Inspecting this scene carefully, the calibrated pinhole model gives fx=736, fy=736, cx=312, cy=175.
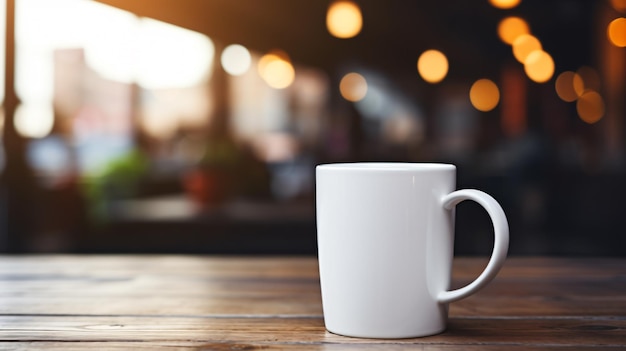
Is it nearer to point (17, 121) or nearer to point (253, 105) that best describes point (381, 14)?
point (253, 105)

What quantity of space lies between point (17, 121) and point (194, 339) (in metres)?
2.59

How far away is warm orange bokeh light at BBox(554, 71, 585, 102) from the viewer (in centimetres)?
300

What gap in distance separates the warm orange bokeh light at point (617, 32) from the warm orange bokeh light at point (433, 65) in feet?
2.39

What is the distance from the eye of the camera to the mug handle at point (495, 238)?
54 cm

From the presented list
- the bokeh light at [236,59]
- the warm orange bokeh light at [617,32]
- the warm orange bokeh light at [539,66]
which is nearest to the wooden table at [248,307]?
the bokeh light at [236,59]

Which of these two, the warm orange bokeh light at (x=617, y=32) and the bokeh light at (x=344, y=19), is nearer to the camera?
the bokeh light at (x=344, y=19)

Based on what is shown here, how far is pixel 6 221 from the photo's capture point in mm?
3023

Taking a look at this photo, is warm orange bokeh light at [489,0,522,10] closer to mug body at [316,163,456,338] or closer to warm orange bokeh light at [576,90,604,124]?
warm orange bokeh light at [576,90,604,124]

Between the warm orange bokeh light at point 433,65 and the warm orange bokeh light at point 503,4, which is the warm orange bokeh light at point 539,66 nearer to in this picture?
the warm orange bokeh light at point 503,4

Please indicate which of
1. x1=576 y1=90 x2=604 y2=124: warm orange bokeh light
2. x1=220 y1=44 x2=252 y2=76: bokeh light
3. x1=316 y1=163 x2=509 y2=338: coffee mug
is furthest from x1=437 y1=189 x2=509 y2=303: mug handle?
x1=576 y1=90 x2=604 y2=124: warm orange bokeh light

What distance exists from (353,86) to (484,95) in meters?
0.53

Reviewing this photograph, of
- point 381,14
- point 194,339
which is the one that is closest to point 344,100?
point 381,14

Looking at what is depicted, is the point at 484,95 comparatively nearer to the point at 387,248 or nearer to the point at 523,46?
the point at 523,46

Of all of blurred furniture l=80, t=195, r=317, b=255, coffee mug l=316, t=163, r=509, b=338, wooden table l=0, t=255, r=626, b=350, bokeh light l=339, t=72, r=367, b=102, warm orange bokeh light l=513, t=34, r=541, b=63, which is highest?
warm orange bokeh light l=513, t=34, r=541, b=63
